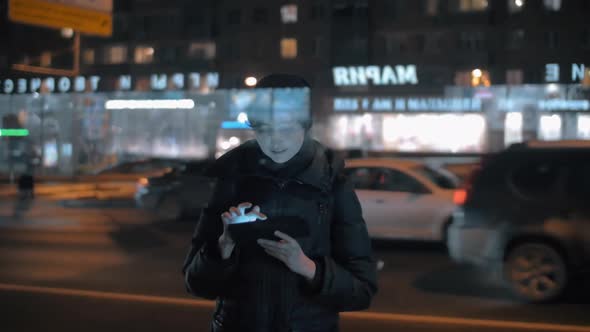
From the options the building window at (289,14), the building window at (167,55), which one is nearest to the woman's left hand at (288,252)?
the building window at (289,14)

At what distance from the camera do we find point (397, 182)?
496 inches

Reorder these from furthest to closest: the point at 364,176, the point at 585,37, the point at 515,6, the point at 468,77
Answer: the point at 468,77, the point at 515,6, the point at 585,37, the point at 364,176

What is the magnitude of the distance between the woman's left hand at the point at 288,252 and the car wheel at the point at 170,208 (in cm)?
1543

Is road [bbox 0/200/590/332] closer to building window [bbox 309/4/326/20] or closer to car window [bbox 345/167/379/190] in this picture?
car window [bbox 345/167/379/190]

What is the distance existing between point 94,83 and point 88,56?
24573mm

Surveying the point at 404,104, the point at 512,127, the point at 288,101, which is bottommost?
the point at 288,101

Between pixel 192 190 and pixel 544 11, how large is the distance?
34471 millimetres

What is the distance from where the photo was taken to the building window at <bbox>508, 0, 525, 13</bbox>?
4597 centimetres

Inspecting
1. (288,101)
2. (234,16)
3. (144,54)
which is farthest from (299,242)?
(144,54)

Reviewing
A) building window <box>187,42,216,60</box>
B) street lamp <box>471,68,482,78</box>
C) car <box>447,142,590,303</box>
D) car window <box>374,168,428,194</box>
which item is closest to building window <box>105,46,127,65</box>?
building window <box>187,42,216,60</box>

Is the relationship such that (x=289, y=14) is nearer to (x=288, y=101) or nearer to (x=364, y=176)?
(x=364, y=176)

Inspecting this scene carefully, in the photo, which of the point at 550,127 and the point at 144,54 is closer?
the point at 550,127

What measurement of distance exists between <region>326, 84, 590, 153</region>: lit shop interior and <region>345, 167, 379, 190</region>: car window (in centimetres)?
2536

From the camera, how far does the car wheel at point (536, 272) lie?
27.2 ft
